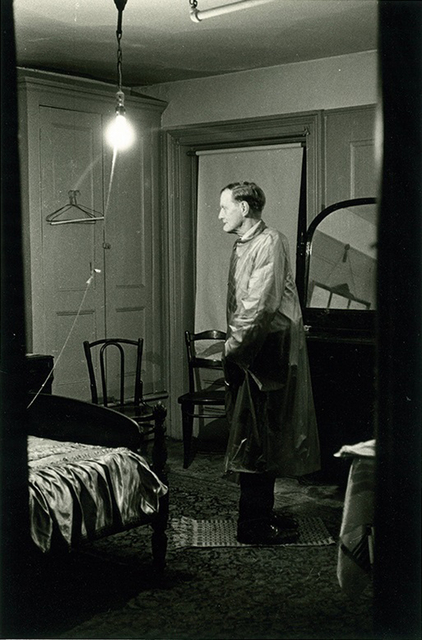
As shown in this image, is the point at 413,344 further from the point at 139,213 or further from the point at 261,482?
the point at 139,213

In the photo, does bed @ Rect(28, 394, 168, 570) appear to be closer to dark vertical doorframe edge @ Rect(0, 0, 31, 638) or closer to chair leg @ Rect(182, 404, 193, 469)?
dark vertical doorframe edge @ Rect(0, 0, 31, 638)

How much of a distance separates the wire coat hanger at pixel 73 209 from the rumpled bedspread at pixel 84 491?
864mm

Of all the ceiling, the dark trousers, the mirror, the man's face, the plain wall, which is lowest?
the dark trousers

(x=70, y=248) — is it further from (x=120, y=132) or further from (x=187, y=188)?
(x=187, y=188)

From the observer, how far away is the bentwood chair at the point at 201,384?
11.7 feet

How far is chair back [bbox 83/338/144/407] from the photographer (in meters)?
2.71

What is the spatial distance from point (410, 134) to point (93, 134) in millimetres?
2059

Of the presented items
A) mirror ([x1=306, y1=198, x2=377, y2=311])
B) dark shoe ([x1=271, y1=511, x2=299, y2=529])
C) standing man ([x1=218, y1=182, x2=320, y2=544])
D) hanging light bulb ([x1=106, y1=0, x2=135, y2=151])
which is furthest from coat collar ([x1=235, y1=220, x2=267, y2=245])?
dark shoe ([x1=271, y1=511, x2=299, y2=529])

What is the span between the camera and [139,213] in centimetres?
352

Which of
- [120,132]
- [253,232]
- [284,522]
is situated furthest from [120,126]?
[284,522]

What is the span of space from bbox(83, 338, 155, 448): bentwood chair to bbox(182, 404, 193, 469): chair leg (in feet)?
1.08

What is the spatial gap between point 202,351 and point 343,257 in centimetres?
181

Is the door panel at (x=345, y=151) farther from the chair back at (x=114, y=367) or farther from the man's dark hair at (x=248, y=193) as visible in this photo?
the chair back at (x=114, y=367)

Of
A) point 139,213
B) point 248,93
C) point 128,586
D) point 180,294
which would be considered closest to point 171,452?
point 180,294
